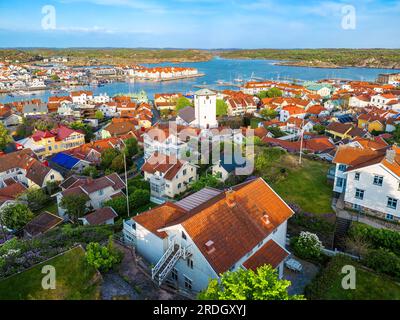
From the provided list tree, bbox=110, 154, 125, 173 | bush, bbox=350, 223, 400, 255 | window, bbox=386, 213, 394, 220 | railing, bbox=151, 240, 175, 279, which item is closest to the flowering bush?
bush, bbox=350, 223, 400, 255

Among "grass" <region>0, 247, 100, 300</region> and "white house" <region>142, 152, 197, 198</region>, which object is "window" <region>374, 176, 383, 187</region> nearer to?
"grass" <region>0, 247, 100, 300</region>

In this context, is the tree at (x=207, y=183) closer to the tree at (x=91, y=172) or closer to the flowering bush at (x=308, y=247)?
the flowering bush at (x=308, y=247)

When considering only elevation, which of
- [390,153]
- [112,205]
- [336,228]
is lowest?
[112,205]

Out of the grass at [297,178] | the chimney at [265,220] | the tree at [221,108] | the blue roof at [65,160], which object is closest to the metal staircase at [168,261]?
the chimney at [265,220]

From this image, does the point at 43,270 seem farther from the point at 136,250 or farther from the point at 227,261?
the point at 227,261

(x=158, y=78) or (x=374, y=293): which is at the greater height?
(x=158, y=78)

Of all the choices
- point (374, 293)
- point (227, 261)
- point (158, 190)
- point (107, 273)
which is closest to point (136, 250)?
point (107, 273)
